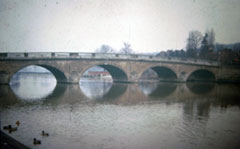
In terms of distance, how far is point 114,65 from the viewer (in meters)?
42.3

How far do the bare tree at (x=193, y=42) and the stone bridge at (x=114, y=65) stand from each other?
11280 mm

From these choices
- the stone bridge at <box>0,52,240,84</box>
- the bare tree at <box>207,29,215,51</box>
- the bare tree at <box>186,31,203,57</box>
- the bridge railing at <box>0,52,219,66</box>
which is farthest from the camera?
the bare tree at <box>207,29,215,51</box>

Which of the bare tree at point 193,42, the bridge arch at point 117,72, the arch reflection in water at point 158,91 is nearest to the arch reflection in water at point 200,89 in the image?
the arch reflection in water at point 158,91

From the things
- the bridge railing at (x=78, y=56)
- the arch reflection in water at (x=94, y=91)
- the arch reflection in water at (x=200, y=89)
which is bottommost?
the arch reflection in water at (x=200, y=89)

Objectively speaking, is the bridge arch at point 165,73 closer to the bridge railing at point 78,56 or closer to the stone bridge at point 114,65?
the stone bridge at point 114,65

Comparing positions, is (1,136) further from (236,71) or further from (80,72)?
(236,71)

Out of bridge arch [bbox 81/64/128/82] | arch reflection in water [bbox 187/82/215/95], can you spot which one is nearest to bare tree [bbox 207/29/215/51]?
arch reflection in water [bbox 187/82/215/95]

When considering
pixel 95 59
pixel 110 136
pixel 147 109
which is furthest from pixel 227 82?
pixel 110 136

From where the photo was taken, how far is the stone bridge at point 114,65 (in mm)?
34281

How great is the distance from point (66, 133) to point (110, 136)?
214 centimetres

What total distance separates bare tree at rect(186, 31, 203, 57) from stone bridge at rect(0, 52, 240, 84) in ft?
37.0

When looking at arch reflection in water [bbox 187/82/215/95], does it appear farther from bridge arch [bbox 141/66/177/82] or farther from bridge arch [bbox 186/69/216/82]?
bridge arch [bbox 186/69/216/82]

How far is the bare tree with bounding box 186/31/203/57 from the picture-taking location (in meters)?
65.9

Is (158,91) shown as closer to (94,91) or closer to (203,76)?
(94,91)
